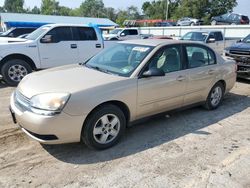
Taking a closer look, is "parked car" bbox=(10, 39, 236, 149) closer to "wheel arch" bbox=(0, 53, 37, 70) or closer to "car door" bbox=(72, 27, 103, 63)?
"wheel arch" bbox=(0, 53, 37, 70)

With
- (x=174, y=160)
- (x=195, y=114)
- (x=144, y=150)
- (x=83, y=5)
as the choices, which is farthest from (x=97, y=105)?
(x=83, y=5)

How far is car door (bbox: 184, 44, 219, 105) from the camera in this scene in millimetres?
4953

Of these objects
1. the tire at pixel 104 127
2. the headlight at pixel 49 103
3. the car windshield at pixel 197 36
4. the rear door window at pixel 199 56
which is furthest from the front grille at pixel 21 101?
the car windshield at pixel 197 36

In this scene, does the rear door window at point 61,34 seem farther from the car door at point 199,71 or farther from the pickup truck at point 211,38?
the pickup truck at point 211,38

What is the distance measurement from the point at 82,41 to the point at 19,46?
2.08 m

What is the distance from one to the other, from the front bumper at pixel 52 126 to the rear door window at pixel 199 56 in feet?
8.35

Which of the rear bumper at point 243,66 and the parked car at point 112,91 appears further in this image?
the rear bumper at point 243,66

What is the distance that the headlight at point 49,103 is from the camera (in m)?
3.29

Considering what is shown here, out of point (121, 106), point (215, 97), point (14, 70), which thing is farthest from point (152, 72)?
point (14, 70)

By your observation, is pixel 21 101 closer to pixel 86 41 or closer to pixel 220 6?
pixel 86 41

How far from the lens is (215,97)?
577 cm

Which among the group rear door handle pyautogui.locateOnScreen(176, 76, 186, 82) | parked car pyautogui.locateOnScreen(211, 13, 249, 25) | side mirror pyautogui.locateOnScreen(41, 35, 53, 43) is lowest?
rear door handle pyautogui.locateOnScreen(176, 76, 186, 82)

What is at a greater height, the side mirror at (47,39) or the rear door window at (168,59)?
the side mirror at (47,39)

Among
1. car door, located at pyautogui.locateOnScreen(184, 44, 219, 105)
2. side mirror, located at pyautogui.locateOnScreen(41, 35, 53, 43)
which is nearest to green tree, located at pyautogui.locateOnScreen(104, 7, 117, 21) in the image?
side mirror, located at pyautogui.locateOnScreen(41, 35, 53, 43)
